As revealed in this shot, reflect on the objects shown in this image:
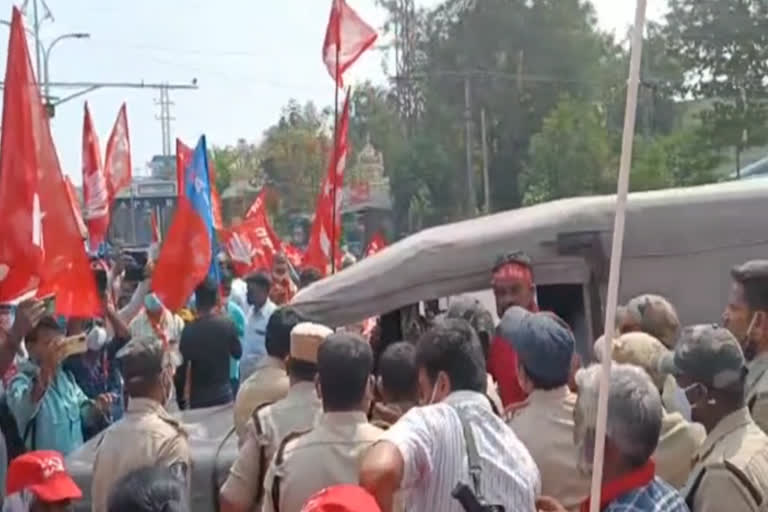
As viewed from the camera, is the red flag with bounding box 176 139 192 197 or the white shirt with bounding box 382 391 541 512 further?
the red flag with bounding box 176 139 192 197

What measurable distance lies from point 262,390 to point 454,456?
2.13 m

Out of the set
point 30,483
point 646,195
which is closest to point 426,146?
point 646,195

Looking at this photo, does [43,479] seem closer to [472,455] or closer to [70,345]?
[472,455]

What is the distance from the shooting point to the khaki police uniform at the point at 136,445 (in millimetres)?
5074

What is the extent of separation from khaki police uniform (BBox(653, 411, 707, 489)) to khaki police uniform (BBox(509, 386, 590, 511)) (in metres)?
0.36

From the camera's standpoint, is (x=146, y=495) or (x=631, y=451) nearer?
(x=146, y=495)

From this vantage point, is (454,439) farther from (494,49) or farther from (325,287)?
(494,49)

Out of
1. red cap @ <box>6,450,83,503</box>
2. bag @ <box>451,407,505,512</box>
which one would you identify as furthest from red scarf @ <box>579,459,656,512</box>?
red cap @ <box>6,450,83,503</box>

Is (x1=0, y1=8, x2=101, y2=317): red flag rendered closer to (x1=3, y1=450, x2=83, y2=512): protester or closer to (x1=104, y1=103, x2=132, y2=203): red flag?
(x1=3, y1=450, x2=83, y2=512): protester

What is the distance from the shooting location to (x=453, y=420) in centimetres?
378

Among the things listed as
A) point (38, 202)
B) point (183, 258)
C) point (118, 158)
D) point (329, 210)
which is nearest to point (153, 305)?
point (183, 258)

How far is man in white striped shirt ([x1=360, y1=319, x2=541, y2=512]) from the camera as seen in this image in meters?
3.60

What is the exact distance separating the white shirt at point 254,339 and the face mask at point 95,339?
0.96 meters

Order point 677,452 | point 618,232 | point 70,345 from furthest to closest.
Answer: point 70,345, point 677,452, point 618,232
